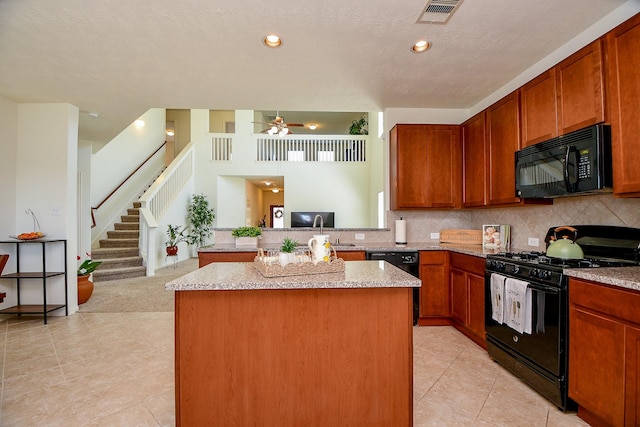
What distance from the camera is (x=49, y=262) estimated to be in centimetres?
400

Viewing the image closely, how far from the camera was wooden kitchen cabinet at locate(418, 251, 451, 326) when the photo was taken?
11.7ft

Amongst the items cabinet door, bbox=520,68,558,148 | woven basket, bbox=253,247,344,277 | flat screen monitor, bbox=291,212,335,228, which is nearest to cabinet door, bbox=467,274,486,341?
cabinet door, bbox=520,68,558,148

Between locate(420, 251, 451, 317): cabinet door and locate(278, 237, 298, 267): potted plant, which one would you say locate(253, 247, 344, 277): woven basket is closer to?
locate(278, 237, 298, 267): potted plant

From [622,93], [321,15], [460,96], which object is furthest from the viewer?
[460,96]

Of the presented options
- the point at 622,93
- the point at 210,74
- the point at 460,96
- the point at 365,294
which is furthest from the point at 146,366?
the point at 460,96

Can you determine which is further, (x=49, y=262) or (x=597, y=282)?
(x=49, y=262)

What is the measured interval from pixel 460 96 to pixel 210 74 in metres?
2.86

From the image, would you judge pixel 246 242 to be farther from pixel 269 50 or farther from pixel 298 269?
pixel 298 269

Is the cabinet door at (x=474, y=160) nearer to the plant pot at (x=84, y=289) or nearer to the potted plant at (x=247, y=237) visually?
the potted plant at (x=247, y=237)

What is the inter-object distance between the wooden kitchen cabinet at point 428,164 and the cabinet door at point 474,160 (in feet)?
0.29

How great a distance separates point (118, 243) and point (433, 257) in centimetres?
668

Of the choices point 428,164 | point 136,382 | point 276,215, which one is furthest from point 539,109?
point 276,215

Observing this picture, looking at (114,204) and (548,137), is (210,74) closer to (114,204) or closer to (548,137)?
(548,137)

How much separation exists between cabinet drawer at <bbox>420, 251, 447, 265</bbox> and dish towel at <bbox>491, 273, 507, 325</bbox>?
987mm
